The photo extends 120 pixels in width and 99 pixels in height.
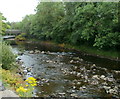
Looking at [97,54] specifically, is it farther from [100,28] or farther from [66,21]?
[66,21]

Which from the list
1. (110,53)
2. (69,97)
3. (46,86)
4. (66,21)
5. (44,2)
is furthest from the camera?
(44,2)

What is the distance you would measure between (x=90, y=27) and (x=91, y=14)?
6.93 ft

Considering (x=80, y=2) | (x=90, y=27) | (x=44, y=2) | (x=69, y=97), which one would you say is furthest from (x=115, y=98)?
(x=44, y=2)

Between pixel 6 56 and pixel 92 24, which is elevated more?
pixel 92 24

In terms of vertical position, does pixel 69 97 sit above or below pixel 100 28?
below

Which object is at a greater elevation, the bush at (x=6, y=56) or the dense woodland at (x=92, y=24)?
the dense woodland at (x=92, y=24)

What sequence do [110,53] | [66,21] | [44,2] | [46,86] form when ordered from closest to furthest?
[46,86], [110,53], [66,21], [44,2]

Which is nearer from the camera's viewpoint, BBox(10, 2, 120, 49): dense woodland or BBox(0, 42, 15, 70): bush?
BBox(0, 42, 15, 70): bush

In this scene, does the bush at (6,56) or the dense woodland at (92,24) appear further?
the dense woodland at (92,24)

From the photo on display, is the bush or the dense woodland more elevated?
the dense woodland

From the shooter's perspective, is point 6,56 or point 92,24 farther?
point 92,24

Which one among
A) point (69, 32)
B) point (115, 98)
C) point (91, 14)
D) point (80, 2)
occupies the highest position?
point (80, 2)

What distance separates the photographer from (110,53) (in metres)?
26.8

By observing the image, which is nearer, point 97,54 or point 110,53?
point 110,53
